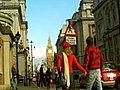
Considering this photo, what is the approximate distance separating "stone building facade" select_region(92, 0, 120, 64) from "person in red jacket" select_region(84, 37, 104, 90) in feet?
149

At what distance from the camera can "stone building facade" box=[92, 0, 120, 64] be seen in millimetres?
61531

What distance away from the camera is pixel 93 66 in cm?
1170

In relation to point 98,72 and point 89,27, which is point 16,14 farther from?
point 98,72

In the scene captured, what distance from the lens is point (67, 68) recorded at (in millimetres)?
11617

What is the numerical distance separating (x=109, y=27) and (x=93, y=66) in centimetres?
5550

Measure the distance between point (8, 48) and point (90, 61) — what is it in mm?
17688

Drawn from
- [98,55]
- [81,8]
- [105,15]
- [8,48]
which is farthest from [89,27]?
[98,55]

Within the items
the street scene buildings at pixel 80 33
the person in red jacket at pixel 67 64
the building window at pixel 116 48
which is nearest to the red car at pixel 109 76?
the street scene buildings at pixel 80 33

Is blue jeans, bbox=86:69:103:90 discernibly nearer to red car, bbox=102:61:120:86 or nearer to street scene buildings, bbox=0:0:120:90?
street scene buildings, bbox=0:0:120:90

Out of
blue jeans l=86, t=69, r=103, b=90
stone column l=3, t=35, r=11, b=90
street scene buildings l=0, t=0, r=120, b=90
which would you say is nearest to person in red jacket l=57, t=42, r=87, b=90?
blue jeans l=86, t=69, r=103, b=90

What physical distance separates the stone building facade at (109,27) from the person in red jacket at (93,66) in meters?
45.4

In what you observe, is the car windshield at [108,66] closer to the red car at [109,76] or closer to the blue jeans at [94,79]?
the red car at [109,76]

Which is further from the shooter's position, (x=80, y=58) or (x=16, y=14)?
(x=80, y=58)

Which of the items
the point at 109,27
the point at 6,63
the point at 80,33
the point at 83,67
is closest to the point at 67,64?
the point at 83,67
